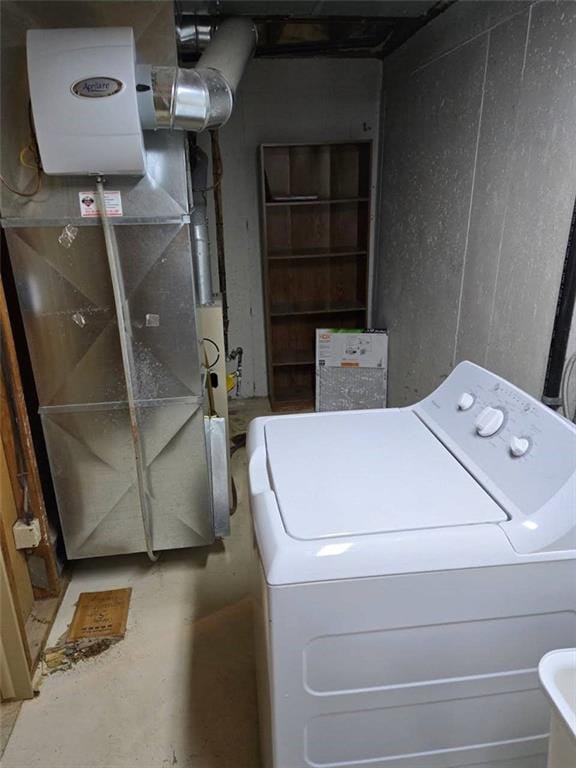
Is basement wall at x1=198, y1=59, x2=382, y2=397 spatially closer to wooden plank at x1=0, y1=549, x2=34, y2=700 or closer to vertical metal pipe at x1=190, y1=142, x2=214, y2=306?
vertical metal pipe at x1=190, y1=142, x2=214, y2=306

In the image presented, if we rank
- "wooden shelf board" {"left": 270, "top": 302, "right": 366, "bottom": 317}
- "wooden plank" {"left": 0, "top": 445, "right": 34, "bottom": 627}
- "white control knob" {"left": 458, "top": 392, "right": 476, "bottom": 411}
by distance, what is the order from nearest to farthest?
"white control knob" {"left": 458, "top": 392, "right": 476, "bottom": 411} → "wooden plank" {"left": 0, "top": 445, "right": 34, "bottom": 627} → "wooden shelf board" {"left": 270, "top": 302, "right": 366, "bottom": 317}

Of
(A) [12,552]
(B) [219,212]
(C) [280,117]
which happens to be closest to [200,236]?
(B) [219,212]

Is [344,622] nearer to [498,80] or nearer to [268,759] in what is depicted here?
[268,759]

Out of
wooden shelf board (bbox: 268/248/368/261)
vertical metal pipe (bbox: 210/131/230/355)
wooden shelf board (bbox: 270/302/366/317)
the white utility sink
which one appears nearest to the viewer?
the white utility sink

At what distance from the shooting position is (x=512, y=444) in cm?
113

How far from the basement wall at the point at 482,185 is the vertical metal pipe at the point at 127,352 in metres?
1.35

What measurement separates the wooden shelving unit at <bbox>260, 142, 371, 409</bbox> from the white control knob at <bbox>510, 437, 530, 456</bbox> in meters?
2.52

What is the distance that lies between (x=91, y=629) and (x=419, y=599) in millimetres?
1434

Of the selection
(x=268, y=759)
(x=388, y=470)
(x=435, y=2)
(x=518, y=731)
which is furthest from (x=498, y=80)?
(x=268, y=759)

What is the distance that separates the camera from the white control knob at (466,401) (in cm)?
135

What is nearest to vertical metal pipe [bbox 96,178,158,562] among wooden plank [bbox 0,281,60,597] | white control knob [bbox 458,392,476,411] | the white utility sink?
wooden plank [bbox 0,281,60,597]

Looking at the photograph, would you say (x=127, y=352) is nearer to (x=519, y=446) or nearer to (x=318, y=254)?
(x=519, y=446)

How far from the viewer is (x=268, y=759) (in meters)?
1.22

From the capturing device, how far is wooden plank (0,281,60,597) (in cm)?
169
